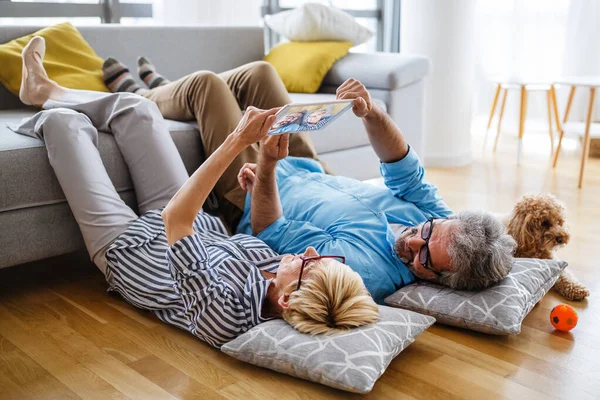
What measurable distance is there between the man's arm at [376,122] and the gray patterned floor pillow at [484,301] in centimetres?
43

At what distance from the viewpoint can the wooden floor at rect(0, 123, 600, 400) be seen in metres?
1.55

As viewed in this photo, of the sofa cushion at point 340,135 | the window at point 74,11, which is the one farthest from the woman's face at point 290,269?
the window at point 74,11

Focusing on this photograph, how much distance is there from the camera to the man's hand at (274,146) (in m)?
1.99

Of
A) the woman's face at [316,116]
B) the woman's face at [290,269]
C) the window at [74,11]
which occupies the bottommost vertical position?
the woman's face at [290,269]

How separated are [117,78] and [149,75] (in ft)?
0.51

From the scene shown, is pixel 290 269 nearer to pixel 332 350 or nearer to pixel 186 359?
pixel 332 350

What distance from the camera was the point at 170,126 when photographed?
2.48 meters

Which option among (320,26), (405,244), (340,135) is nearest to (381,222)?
(405,244)

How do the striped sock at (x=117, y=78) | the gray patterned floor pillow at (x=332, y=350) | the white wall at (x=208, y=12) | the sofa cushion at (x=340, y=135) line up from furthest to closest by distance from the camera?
the white wall at (x=208, y=12) → the sofa cushion at (x=340, y=135) → the striped sock at (x=117, y=78) → the gray patterned floor pillow at (x=332, y=350)

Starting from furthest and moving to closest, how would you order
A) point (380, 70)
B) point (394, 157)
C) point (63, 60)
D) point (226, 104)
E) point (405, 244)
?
point (380, 70) < point (63, 60) < point (226, 104) < point (394, 157) < point (405, 244)

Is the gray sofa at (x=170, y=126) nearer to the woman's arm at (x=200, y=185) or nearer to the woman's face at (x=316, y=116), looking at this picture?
the woman's arm at (x=200, y=185)

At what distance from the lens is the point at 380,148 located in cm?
212

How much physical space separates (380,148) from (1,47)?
5.40 feet

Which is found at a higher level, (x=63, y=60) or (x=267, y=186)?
(x=63, y=60)
